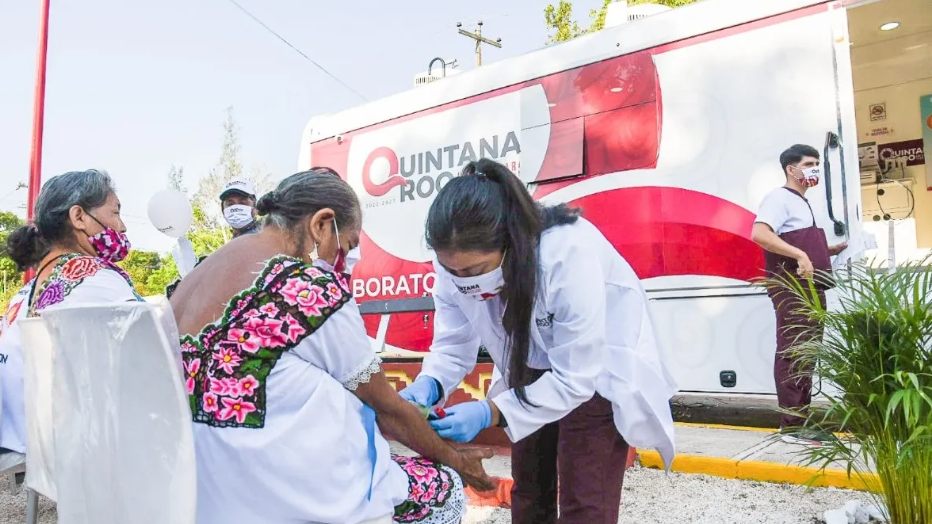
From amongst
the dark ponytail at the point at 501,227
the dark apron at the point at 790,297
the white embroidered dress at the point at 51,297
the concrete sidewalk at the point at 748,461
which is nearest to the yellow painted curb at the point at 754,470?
the concrete sidewalk at the point at 748,461

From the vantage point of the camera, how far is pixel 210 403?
58.0 inches

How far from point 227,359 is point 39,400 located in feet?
2.87

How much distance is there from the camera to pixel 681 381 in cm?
441

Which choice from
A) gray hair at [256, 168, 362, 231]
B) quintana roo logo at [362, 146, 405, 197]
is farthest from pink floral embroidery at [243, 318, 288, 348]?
quintana roo logo at [362, 146, 405, 197]

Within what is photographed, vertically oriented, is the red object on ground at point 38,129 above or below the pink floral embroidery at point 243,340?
above

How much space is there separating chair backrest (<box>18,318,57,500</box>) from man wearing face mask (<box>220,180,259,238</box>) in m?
2.11

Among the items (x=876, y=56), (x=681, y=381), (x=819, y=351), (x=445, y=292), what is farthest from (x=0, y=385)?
(x=876, y=56)

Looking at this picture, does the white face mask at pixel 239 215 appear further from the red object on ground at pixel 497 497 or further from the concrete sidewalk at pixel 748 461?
the concrete sidewalk at pixel 748 461

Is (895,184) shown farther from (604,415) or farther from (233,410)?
(233,410)

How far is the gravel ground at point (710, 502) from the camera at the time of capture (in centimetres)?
276

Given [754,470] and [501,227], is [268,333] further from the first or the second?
[754,470]

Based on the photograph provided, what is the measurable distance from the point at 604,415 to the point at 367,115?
16.5 ft

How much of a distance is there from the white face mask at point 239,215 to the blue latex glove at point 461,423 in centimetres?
281

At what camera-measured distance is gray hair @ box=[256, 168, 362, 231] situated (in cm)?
166
